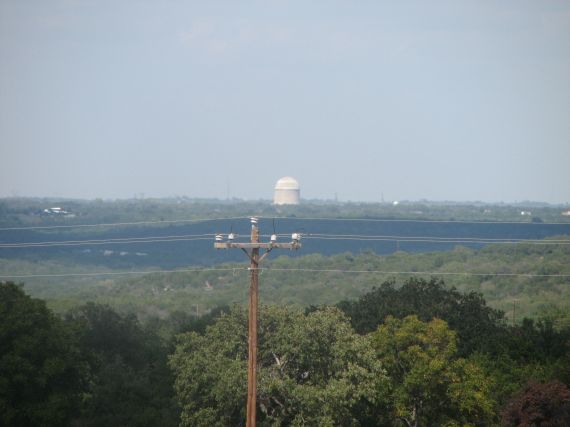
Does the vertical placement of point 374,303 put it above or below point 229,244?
below

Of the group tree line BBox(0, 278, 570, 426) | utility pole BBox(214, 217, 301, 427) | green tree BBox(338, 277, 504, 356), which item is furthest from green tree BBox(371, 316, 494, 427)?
utility pole BBox(214, 217, 301, 427)

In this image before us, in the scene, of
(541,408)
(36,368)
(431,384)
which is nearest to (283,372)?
(431,384)

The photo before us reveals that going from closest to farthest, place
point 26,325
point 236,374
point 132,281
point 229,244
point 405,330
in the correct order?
point 229,244, point 236,374, point 405,330, point 26,325, point 132,281

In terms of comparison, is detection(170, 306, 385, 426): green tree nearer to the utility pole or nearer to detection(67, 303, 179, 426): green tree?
detection(67, 303, 179, 426): green tree

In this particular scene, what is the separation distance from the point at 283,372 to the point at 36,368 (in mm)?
13132

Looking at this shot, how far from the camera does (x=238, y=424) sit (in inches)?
1548

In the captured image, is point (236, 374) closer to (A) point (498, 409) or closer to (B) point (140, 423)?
(B) point (140, 423)

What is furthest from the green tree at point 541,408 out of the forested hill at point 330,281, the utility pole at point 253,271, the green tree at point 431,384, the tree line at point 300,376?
the forested hill at point 330,281

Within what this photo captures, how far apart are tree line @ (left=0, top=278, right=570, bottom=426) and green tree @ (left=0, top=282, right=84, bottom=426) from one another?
60 mm

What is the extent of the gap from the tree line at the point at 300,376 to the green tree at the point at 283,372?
0.05m

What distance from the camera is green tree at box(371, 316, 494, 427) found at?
4216 cm

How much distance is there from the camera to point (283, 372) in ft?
132

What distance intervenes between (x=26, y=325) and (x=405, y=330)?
17818 millimetres

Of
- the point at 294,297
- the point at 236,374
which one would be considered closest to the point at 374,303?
the point at 236,374
